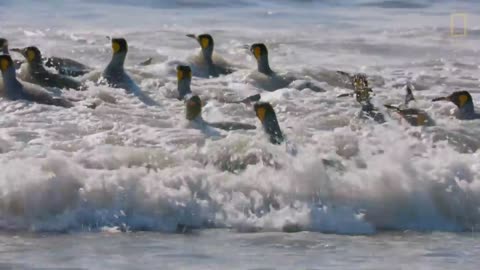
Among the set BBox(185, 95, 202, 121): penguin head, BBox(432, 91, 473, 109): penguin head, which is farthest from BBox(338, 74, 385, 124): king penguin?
BBox(185, 95, 202, 121): penguin head

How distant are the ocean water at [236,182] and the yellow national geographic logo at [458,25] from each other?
4.90 metres

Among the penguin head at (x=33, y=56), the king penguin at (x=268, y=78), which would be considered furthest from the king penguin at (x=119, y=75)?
the king penguin at (x=268, y=78)

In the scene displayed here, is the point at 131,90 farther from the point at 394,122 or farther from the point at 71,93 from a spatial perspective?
the point at 394,122

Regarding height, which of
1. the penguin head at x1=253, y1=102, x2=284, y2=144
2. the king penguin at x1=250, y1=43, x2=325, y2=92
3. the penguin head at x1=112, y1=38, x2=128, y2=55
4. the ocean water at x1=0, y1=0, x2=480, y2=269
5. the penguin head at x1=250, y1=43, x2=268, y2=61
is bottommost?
the ocean water at x1=0, y1=0, x2=480, y2=269

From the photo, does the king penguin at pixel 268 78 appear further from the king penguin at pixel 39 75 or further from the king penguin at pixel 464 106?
the king penguin at pixel 39 75

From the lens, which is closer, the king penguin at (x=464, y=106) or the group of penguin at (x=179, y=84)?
the group of penguin at (x=179, y=84)

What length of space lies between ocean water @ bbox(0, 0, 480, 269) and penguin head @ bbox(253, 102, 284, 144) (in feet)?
0.53

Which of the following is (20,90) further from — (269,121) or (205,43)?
(205,43)

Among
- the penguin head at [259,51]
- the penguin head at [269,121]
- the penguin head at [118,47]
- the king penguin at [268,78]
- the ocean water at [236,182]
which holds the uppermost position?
the penguin head at [118,47]

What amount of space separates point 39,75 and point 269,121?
3.59 m

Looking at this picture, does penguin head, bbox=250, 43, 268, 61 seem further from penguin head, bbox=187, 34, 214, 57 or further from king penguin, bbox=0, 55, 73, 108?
king penguin, bbox=0, 55, 73, 108

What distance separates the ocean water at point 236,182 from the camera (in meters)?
9.19

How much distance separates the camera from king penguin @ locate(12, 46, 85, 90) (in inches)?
575

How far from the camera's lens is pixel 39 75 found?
1489 cm
